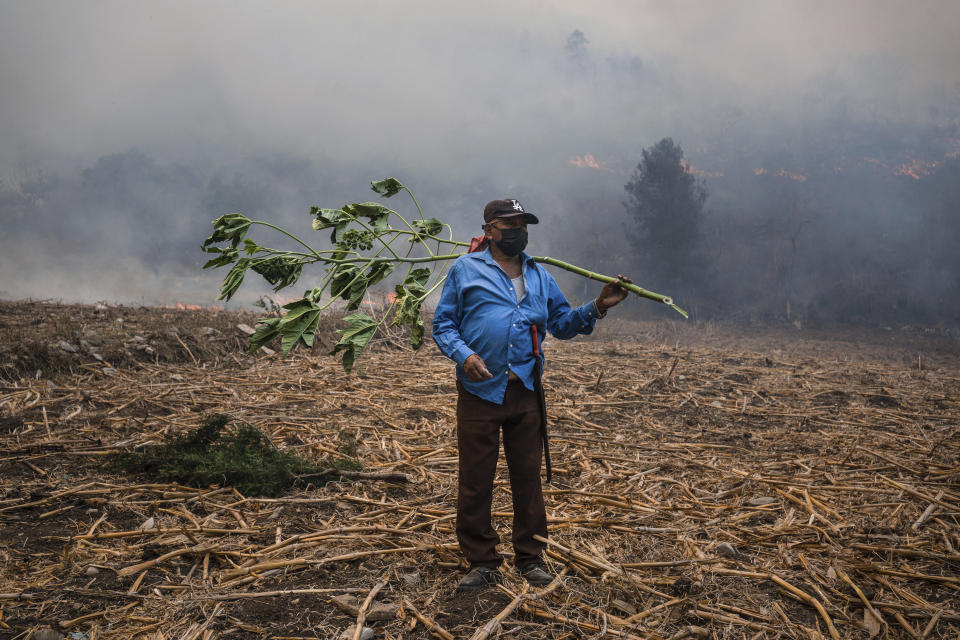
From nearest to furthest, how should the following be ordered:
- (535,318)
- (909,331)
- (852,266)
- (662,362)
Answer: (535,318) < (662,362) < (909,331) < (852,266)

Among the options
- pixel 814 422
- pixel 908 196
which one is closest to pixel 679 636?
pixel 814 422

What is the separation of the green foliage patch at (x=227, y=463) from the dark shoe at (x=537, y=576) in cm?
200

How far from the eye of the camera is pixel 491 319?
320 cm

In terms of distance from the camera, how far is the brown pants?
317cm

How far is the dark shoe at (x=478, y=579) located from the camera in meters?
3.15

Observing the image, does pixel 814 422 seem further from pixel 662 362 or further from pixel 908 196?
pixel 908 196

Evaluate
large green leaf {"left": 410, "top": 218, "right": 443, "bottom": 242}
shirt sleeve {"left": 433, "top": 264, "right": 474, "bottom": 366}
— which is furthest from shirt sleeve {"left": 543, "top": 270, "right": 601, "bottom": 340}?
large green leaf {"left": 410, "top": 218, "right": 443, "bottom": 242}

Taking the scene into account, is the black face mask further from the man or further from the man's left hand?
the man's left hand

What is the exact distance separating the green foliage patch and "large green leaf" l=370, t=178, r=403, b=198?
2201 millimetres

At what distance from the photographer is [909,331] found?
77.3ft

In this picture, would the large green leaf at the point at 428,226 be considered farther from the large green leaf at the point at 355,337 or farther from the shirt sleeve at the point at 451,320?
the large green leaf at the point at 355,337

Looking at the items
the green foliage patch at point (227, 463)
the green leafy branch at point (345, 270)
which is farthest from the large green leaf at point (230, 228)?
the green foliage patch at point (227, 463)

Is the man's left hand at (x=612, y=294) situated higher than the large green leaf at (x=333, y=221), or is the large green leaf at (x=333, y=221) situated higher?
the large green leaf at (x=333, y=221)

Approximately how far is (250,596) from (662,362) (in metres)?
9.01
